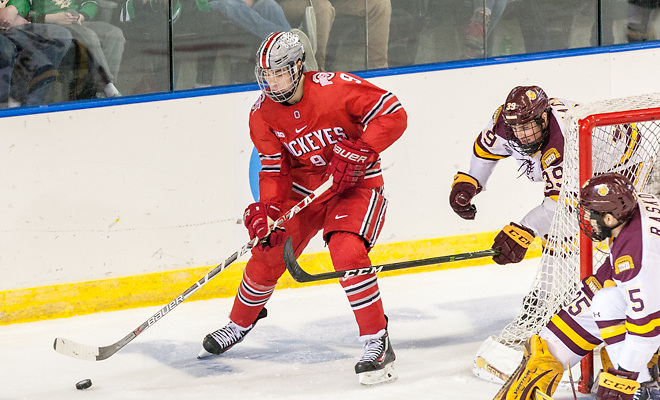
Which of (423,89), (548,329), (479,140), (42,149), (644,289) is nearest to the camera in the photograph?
(644,289)

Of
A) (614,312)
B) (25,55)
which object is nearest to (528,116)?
(614,312)

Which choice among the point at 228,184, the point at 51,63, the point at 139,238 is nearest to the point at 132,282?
the point at 139,238

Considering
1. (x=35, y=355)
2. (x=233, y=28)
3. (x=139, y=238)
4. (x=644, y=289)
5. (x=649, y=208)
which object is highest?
(x=233, y=28)

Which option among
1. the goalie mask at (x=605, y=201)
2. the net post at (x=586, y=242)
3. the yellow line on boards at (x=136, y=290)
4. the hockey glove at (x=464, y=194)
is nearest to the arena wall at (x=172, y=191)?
the yellow line on boards at (x=136, y=290)

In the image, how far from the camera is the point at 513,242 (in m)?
3.39

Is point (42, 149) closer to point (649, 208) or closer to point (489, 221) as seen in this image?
point (489, 221)

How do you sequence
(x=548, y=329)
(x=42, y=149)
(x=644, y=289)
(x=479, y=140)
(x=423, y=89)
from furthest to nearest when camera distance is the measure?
(x=423, y=89) < (x=42, y=149) < (x=479, y=140) < (x=548, y=329) < (x=644, y=289)

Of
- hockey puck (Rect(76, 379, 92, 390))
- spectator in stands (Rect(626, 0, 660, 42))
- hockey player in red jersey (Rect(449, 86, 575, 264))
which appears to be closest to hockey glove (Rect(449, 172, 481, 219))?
hockey player in red jersey (Rect(449, 86, 575, 264))

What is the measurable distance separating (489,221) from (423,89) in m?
0.70

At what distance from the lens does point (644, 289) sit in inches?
99.7

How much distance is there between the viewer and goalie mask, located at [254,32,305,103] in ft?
10.7

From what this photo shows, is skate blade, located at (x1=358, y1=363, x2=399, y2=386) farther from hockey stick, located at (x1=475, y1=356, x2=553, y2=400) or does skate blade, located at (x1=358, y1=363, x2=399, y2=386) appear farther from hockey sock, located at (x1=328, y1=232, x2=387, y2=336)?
hockey stick, located at (x1=475, y1=356, x2=553, y2=400)

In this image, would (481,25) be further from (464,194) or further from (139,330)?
(139,330)

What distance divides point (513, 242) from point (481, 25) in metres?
1.82
